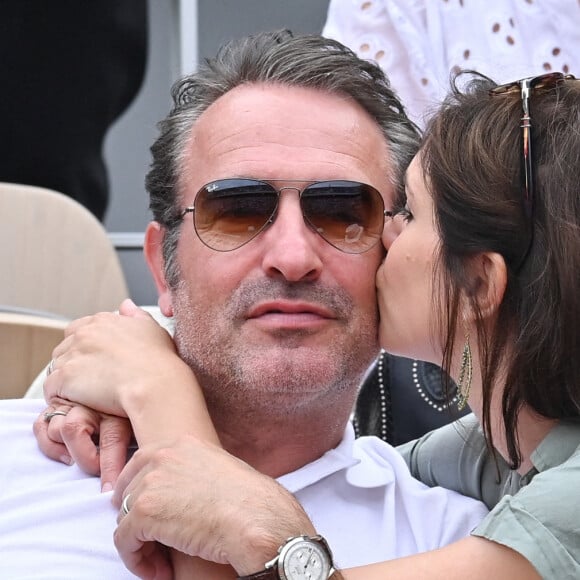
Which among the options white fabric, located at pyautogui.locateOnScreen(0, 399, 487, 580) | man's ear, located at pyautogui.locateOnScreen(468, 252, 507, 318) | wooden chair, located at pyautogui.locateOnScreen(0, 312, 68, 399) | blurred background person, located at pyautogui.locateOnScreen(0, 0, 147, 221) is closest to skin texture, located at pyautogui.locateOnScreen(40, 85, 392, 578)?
white fabric, located at pyautogui.locateOnScreen(0, 399, 487, 580)

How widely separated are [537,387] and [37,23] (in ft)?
9.58

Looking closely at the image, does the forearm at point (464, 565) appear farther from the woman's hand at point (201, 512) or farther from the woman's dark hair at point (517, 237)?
the woman's dark hair at point (517, 237)

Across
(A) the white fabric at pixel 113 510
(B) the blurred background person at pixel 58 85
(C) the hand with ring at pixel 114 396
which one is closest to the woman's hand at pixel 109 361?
(C) the hand with ring at pixel 114 396

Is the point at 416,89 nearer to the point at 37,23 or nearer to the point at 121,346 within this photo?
the point at 121,346

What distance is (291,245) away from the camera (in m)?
1.84

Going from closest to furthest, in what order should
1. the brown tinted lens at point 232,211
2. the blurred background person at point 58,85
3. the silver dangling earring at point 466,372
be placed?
the silver dangling earring at point 466,372, the brown tinted lens at point 232,211, the blurred background person at point 58,85

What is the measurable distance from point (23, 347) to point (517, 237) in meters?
1.22

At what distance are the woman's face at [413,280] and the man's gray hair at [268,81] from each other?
33 centimetres

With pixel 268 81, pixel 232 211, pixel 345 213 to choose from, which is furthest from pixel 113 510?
pixel 268 81

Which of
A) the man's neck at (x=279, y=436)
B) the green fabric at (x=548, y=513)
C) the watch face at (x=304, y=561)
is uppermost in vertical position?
the green fabric at (x=548, y=513)

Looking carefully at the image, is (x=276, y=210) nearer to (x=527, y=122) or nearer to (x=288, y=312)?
(x=288, y=312)

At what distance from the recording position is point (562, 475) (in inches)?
54.6

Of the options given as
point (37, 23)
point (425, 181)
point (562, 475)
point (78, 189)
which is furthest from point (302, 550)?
point (37, 23)

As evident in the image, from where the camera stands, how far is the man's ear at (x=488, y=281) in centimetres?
156
